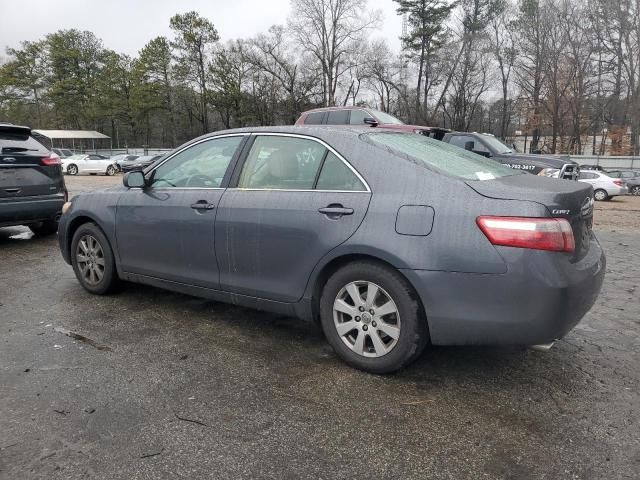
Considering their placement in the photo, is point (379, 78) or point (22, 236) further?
point (379, 78)

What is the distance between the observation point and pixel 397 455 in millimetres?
2291

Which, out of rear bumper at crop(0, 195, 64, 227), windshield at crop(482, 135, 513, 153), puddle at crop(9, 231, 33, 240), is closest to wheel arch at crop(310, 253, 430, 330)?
rear bumper at crop(0, 195, 64, 227)

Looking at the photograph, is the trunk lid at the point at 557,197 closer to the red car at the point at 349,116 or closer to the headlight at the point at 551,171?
the headlight at the point at 551,171

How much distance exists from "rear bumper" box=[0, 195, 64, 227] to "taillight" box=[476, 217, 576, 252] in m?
6.31

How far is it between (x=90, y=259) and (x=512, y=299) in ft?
12.4

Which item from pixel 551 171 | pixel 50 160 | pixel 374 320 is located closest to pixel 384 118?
pixel 551 171

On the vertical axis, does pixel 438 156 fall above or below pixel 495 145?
below

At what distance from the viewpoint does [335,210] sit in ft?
10.2

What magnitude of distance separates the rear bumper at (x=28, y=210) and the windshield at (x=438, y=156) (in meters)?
5.44

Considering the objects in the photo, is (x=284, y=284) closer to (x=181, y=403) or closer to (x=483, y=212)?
(x=181, y=403)

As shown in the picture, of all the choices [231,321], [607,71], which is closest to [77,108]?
[607,71]

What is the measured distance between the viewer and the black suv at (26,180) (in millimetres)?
6570

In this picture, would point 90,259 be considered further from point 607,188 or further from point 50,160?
point 607,188

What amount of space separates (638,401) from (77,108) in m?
66.6
